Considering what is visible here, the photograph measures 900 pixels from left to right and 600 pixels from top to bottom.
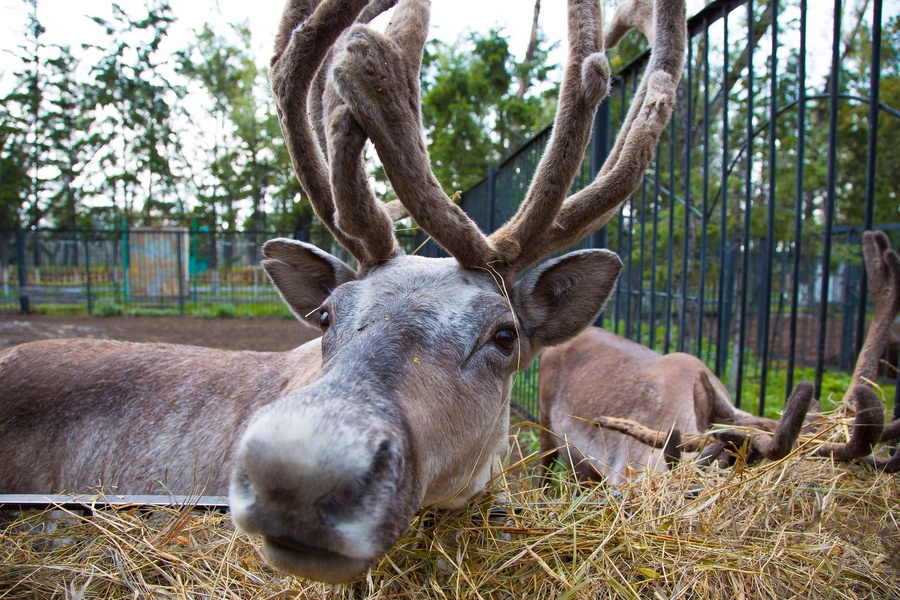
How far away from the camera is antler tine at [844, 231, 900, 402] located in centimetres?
292

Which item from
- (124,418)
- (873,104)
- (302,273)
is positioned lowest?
(124,418)

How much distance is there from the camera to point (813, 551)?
187 centimetres

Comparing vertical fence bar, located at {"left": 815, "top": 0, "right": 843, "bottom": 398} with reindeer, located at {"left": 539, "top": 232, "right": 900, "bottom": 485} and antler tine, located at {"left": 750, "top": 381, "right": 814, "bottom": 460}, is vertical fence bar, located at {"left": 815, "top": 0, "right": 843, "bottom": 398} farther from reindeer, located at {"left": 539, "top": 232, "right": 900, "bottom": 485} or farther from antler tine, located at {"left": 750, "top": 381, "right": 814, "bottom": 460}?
antler tine, located at {"left": 750, "top": 381, "right": 814, "bottom": 460}

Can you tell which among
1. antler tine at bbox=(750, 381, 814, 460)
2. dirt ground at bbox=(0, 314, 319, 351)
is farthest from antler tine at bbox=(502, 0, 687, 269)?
dirt ground at bbox=(0, 314, 319, 351)

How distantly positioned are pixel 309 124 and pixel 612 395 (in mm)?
3276

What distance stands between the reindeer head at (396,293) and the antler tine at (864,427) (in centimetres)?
106

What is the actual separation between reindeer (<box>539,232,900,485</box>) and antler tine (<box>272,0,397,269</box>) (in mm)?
1136

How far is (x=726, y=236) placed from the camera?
14.4 ft

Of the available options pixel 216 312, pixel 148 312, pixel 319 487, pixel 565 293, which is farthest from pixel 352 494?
pixel 148 312

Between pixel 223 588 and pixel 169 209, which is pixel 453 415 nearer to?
pixel 223 588

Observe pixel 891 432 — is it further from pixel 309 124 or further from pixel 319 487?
pixel 309 124

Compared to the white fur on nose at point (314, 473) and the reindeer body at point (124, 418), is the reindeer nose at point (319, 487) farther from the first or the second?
the reindeer body at point (124, 418)

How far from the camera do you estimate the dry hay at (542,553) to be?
1.75 meters

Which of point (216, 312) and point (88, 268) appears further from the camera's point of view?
point (216, 312)
